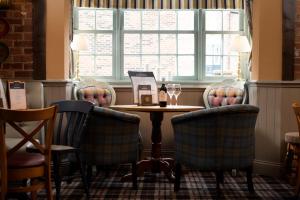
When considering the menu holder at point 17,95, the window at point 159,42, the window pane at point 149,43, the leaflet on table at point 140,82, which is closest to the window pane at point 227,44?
the window at point 159,42

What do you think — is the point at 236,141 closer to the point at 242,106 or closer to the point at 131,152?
the point at 242,106

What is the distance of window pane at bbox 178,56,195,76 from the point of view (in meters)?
6.02

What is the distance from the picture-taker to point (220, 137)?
372cm

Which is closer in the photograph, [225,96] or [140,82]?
[140,82]

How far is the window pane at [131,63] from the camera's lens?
19.8 feet

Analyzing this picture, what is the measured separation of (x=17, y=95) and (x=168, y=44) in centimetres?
243

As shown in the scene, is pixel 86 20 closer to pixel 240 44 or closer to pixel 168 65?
pixel 168 65

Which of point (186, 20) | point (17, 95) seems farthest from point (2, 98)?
point (186, 20)

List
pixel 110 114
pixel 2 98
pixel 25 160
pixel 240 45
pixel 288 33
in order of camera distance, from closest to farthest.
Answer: pixel 25 160 < pixel 110 114 < pixel 2 98 < pixel 288 33 < pixel 240 45

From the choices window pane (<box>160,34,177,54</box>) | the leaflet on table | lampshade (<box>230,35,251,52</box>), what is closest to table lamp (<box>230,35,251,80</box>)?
lampshade (<box>230,35,251,52</box>)

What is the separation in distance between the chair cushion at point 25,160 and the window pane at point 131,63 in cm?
300

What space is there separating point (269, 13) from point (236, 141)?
190cm

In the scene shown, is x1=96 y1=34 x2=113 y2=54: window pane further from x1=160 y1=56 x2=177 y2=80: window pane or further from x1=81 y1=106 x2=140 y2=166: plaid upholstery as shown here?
x1=81 y1=106 x2=140 y2=166: plaid upholstery

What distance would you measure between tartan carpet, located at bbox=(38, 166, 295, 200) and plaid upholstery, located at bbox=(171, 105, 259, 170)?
37 cm
